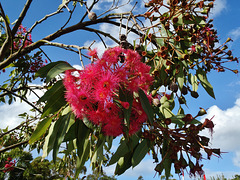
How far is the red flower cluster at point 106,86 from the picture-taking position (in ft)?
2.69

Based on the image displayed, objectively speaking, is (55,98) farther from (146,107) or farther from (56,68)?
(146,107)

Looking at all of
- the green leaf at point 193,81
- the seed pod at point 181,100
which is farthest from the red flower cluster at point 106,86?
the green leaf at point 193,81

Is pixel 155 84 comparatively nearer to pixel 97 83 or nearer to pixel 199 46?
pixel 199 46

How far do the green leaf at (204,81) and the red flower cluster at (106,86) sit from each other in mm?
534

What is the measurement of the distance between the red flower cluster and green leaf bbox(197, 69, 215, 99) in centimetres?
53

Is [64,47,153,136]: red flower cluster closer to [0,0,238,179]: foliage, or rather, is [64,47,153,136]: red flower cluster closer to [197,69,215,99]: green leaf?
[0,0,238,179]: foliage

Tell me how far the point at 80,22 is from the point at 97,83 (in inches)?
46.6

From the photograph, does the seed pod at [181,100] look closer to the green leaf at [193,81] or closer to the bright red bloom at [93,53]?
the green leaf at [193,81]

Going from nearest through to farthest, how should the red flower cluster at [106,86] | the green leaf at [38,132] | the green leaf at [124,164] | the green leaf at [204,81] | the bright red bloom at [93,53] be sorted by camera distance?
the red flower cluster at [106,86] → the bright red bloom at [93,53] → the green leaf at [38,132] → the green leaf at [124,164] → the green leaf at [204,81]

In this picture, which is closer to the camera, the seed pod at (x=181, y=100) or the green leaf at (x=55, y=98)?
the green leaf at (x=55, y=98)

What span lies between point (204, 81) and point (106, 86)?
724 mm

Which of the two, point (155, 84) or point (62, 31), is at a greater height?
point (62, 31)

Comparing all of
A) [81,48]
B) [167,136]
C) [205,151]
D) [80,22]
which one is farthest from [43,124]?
[80,22]

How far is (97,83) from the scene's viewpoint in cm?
83
